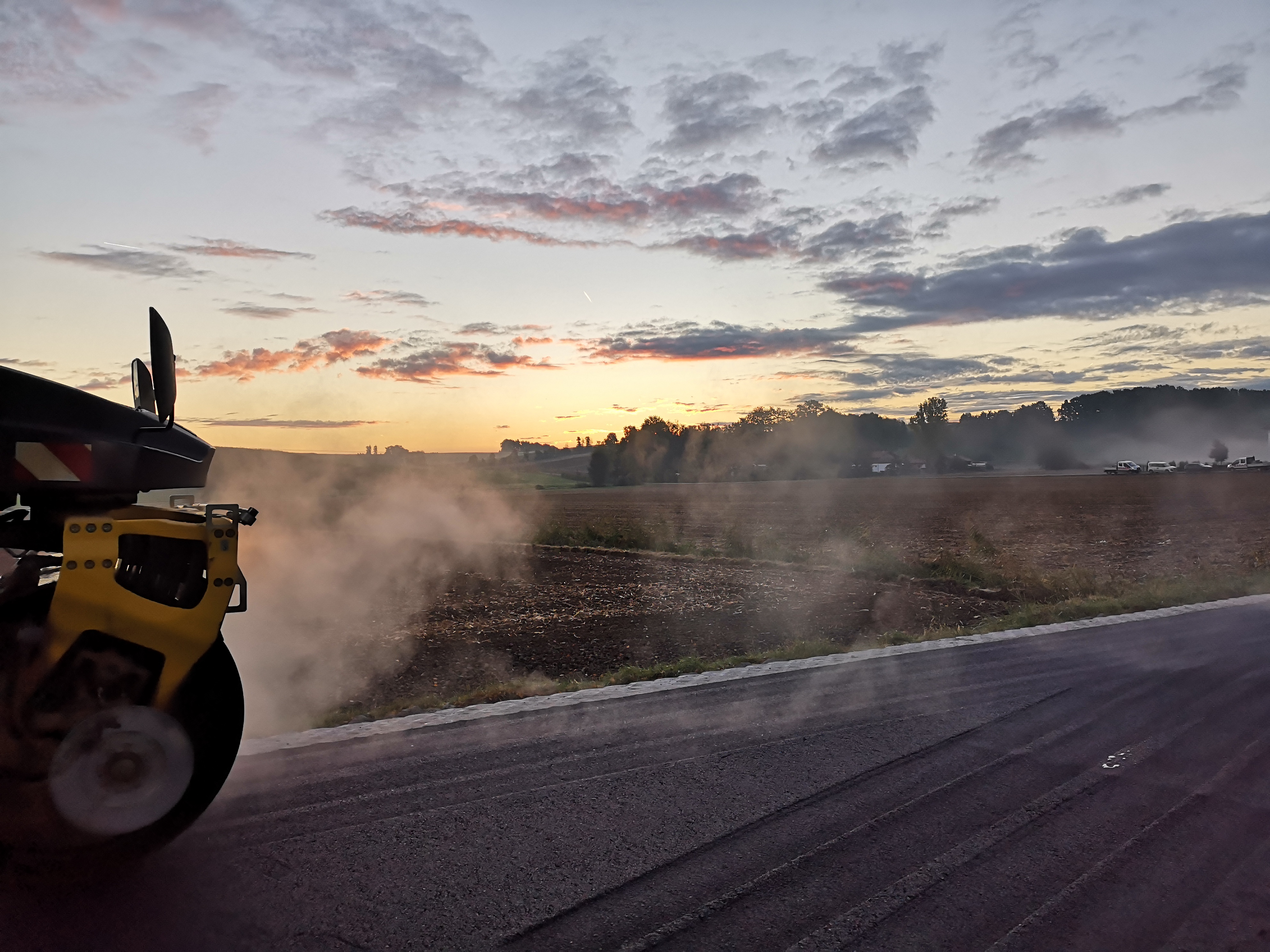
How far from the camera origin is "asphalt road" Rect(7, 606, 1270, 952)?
318 centimetres

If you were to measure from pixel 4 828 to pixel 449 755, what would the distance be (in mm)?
2392

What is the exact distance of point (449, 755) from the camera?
5.17 m

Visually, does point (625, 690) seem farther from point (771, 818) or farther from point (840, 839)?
point (840, 839)

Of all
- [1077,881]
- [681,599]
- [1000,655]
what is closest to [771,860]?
[1077,881]

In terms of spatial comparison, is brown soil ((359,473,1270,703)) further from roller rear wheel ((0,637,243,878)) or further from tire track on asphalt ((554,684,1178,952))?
roller rear wheel ((0,637,243,878))

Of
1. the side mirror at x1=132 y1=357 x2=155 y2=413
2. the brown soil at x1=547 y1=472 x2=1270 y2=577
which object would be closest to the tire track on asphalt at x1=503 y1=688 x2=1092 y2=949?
the side mirror at x1=132 y1=357 x2=155 y2=413

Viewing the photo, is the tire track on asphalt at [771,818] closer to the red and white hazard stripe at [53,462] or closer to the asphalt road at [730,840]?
the asphalt road at [730,840]

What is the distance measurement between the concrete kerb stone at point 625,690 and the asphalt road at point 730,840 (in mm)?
251

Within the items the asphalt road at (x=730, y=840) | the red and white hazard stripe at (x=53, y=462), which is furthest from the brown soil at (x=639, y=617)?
the red and white hazard stripe at (x=53, y=462)

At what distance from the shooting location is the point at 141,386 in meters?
3.97

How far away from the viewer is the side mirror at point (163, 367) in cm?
346

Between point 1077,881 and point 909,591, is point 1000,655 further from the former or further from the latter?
point 909,591

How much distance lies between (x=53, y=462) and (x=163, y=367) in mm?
560

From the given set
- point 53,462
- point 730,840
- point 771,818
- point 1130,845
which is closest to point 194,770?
point 53,462
